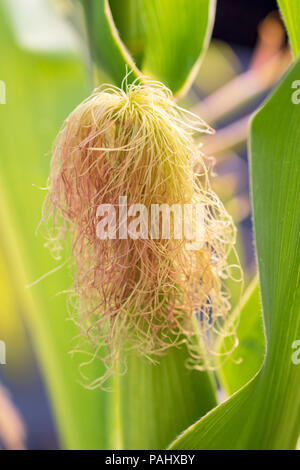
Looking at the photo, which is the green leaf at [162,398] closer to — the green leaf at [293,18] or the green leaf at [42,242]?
the green leaf at [42,242]

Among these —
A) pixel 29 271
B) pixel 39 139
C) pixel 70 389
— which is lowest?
pixel 70 389

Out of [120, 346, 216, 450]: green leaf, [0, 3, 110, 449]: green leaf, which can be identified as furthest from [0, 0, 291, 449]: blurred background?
[120, 346, 216, 450]: green leaf

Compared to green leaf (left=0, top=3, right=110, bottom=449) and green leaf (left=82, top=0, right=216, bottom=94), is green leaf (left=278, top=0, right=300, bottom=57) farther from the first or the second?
green leaf (left=0, top=3, right=110, bottom=449)

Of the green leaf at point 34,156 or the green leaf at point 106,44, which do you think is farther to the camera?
the green leaf at point 34,156

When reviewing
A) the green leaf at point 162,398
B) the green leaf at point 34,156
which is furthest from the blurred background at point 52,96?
the green leaf at point 162,398

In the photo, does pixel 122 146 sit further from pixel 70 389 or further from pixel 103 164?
pixel 70 389

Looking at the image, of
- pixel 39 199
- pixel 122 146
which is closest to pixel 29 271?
pixel 39 199
